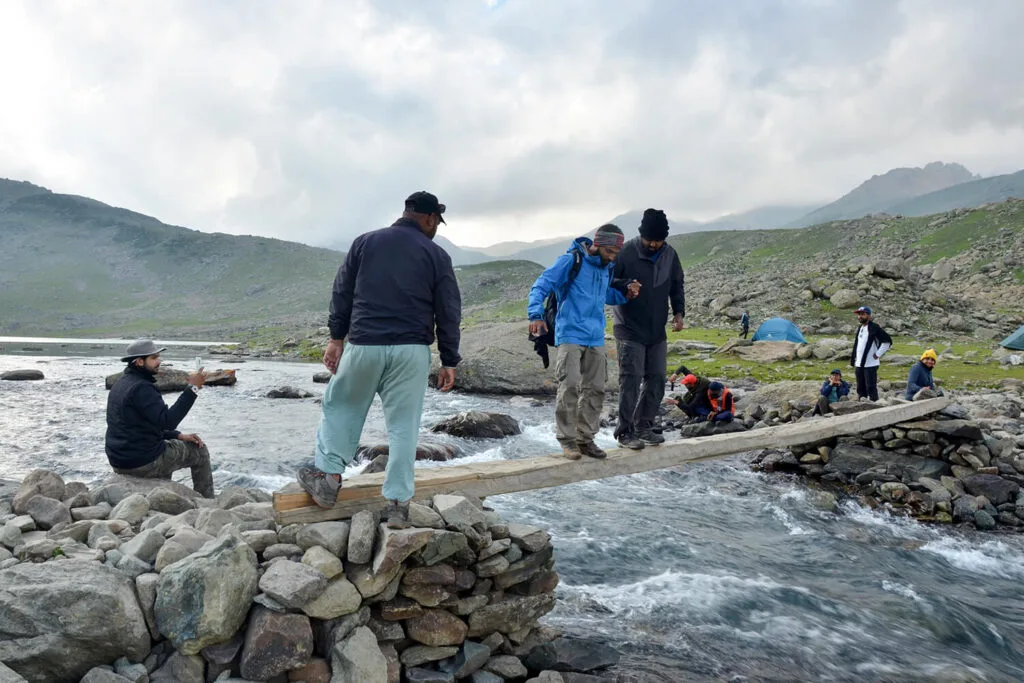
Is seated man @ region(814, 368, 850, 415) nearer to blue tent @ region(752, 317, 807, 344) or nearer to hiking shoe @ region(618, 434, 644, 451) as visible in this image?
hiking shoe @ region(618, 434, 644, 451)

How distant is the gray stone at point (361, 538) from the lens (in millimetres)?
5625

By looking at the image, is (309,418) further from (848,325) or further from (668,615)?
(848,325)

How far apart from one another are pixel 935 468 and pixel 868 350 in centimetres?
400

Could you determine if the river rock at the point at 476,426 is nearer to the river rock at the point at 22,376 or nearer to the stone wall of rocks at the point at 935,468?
the stone wall of rocks at the point at 935,468

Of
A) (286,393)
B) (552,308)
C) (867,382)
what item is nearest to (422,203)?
(552,308)

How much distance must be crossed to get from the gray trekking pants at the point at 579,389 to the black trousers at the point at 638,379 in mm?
662

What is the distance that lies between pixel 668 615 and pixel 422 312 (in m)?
6.10

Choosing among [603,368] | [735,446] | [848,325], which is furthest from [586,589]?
[848,325]

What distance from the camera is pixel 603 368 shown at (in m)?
8.37

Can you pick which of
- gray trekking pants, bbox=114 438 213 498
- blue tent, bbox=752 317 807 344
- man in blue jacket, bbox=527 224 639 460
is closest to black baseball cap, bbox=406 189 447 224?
man in blue jacket, bbox=527 224 639 460

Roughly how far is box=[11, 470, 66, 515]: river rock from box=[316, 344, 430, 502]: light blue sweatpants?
4.18 meters

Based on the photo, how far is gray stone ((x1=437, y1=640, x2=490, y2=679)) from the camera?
6.07 metres

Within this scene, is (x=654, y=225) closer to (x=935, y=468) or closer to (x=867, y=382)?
(x=935, y=468)

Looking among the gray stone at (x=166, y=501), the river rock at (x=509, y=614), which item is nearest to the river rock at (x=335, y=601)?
the river rock at (x=509, y=614)
